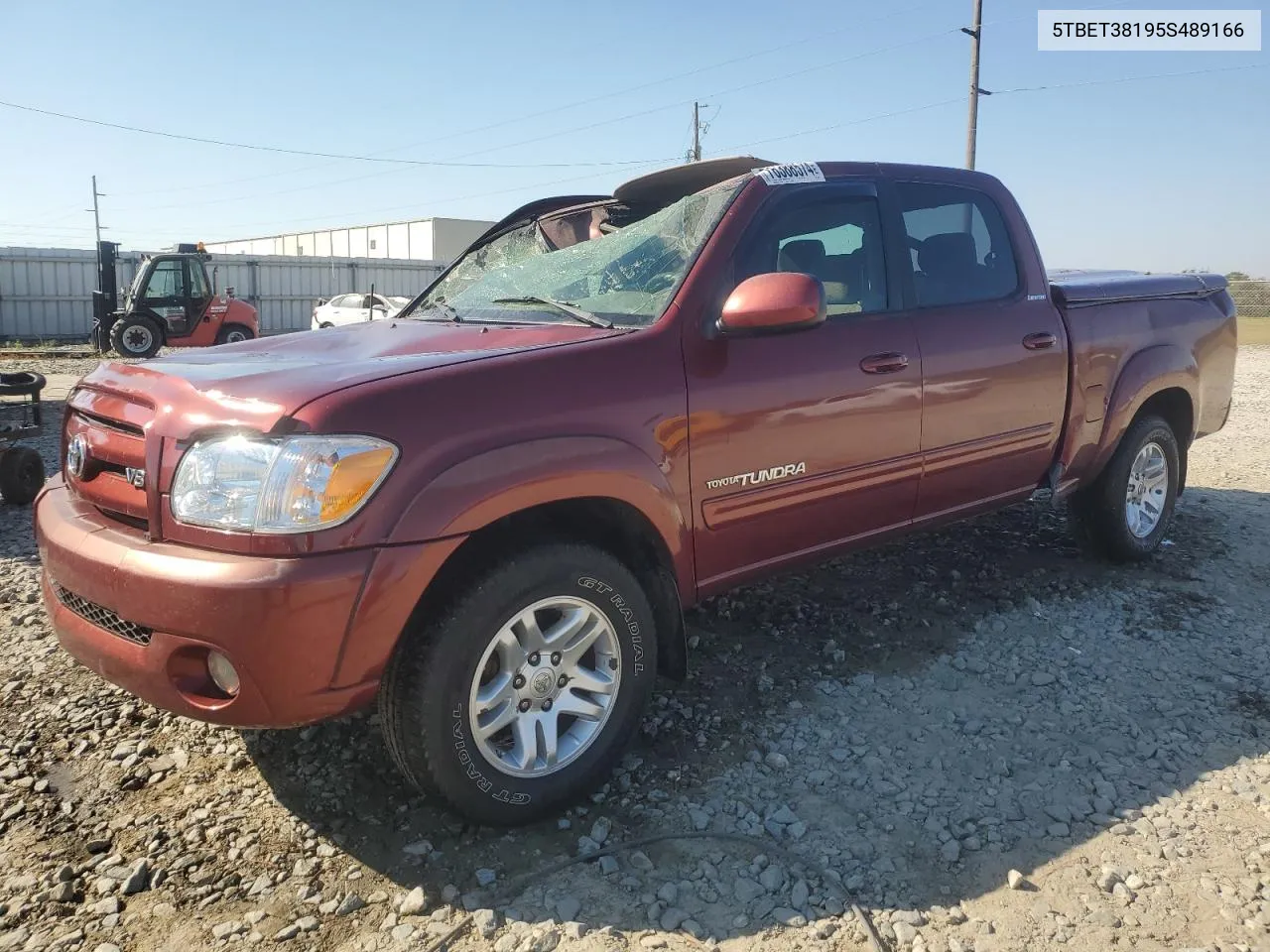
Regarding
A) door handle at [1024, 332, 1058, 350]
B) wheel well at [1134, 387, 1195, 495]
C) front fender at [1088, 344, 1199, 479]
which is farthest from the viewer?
wheel well at [1134, 387, 1195, 495]

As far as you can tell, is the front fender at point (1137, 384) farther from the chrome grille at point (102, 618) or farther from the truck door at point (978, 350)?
the chrome grille at point (102, 618)

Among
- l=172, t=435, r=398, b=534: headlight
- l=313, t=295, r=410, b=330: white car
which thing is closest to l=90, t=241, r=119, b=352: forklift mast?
l=313, t=295, r=410, b=330: white car

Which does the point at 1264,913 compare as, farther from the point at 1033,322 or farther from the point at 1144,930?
the point at 1033,322

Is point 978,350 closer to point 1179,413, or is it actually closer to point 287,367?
point 1179,413

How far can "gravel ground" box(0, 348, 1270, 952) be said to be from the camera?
7.53 feet

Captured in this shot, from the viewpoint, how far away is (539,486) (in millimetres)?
2520

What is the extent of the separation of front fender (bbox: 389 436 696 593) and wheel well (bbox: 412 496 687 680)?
57mm

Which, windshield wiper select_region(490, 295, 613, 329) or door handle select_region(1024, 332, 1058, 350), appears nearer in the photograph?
windshield wiper select_region(490, 295, 613, 329)

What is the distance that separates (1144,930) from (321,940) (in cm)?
199

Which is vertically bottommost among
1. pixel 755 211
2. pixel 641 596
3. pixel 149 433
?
pixel 641 596

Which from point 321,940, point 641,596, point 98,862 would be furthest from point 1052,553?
point 98,862

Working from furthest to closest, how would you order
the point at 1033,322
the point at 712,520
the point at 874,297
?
the point at 1033,322 < the point at 874,297 < the point at 712,520

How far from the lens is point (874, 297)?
3.60m

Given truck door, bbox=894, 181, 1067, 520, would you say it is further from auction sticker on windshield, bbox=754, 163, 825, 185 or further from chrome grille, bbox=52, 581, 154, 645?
chrome grille, bbox=52, 581, 154, 645
